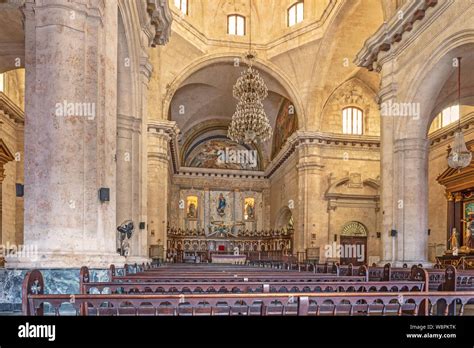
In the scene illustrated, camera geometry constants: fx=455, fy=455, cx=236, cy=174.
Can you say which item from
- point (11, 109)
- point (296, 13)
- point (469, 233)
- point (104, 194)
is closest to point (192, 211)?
point (296, 13)

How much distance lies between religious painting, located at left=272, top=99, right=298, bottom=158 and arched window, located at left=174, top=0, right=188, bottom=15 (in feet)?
25.3

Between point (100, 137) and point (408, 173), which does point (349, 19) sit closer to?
point (408, 173)

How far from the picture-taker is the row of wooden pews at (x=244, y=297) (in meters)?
3.78

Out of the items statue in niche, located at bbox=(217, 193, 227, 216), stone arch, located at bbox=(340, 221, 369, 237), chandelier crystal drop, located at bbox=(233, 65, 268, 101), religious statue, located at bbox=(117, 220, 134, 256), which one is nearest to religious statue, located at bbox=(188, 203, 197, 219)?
statue in niche, located at bbox=(217, 193, 227, 216)

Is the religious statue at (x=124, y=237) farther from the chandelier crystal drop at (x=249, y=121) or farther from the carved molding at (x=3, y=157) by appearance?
the chandelier crystal drop at (x=249, y=121)

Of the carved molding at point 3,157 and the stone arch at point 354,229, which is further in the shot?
the stone arch at point 354,229

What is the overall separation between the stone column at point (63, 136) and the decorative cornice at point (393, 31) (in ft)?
27.2

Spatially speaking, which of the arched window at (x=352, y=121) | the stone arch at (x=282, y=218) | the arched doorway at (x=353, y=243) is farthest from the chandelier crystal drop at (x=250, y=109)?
the stone arch at (x=282, y=218)

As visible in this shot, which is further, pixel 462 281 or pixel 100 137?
pixel 462 281

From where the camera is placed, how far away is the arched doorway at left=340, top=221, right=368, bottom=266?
74.6 ft

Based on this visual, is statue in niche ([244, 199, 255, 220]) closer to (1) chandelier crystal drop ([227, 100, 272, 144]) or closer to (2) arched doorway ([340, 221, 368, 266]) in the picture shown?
(2) arched doorway ([340, 221, 368, 266])

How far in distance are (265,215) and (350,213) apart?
1169 cm

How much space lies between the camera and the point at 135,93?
10.9 meters
